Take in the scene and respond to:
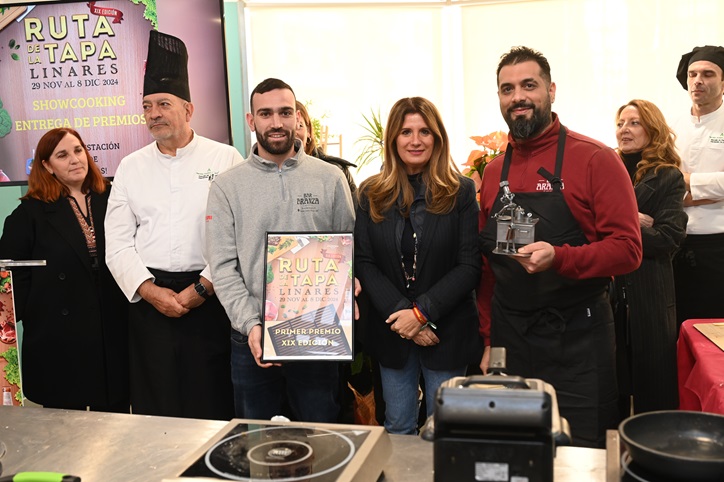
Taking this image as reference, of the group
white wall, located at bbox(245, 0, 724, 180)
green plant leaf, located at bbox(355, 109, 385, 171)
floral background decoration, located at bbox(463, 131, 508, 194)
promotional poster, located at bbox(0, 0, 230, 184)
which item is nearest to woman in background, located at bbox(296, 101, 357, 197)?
floral background decoration, located at bbox(463, 131, 508, 194)

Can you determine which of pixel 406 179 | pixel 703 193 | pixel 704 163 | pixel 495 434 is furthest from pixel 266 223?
pixel 704 163

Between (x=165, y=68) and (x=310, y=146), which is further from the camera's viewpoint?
(x=310, y=146)

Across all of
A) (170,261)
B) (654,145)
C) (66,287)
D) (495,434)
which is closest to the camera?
(495,434)

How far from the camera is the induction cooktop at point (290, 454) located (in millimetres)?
1280

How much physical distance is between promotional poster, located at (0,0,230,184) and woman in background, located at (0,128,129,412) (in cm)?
143

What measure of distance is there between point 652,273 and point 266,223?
6.59 feet

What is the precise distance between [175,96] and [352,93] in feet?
9.01

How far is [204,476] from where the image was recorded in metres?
1.27

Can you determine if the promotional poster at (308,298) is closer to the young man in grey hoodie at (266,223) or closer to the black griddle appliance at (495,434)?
the young man in grey hoodie at (266,223)

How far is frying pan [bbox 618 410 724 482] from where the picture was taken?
1078 millimetres

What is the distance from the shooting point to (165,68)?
3.39 m

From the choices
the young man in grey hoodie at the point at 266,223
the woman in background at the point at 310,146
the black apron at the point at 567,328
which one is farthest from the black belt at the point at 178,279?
the black apron at the point at 567,328

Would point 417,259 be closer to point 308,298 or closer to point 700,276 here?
point 308,298

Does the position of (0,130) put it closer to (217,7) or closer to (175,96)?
(217,7)
